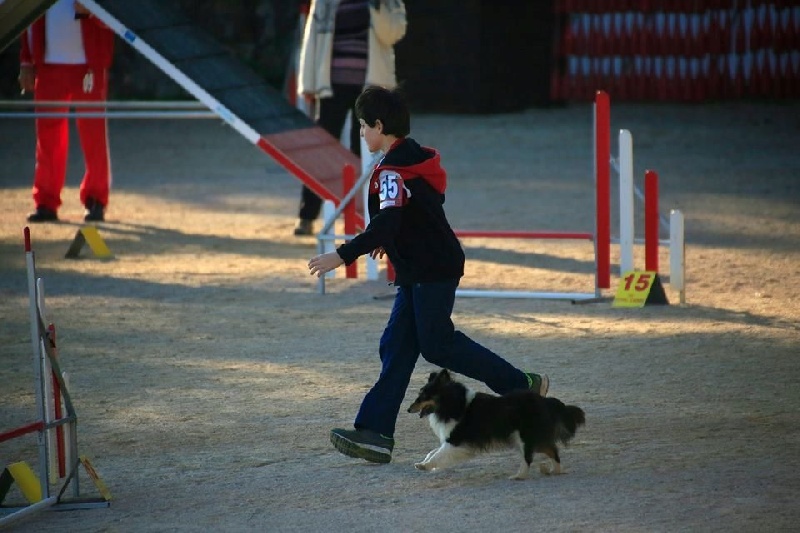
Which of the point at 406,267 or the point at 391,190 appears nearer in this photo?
the point at 391,190

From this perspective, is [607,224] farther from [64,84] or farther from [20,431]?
[64,84]

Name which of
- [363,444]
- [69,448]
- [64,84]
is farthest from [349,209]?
[69,448]

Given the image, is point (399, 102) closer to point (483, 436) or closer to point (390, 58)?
point (483, 436)

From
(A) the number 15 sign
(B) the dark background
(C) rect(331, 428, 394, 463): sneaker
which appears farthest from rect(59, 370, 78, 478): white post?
(B) the dark background

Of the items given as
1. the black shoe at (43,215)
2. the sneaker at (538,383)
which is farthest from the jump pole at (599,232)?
the black shoe at (43,215)

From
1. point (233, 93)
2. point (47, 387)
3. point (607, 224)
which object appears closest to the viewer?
point (47, 387)

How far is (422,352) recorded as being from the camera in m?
5.21

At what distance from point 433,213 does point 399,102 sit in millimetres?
437

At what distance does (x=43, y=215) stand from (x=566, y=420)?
800cm

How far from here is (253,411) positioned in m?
6.08

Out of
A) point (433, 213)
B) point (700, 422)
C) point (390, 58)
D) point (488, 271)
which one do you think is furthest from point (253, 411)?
point (390, 58)

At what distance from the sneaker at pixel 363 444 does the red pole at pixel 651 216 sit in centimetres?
343

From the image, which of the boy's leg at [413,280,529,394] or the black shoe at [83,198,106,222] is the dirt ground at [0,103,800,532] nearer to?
the black shoe at [83,198,106,222]

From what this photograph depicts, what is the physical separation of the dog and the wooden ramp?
4.55 meters
